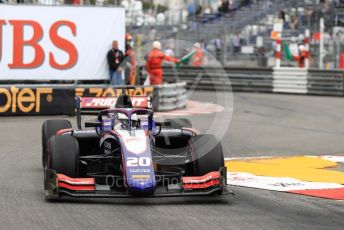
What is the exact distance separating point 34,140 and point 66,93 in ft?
15.5

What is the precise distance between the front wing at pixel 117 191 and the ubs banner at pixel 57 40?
1214 centimetres

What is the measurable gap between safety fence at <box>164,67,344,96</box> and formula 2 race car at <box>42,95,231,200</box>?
1571cm

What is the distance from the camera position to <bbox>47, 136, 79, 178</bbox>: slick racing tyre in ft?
27.5

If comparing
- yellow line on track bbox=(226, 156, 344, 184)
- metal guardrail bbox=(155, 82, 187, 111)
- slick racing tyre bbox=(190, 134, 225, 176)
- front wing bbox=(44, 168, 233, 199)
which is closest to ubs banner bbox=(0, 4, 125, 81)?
metal guardrail bbox=(155, 82, 187, 111)

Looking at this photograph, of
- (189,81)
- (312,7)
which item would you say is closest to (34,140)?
(189,81)

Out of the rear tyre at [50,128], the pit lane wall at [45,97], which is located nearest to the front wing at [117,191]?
the rear tyre at [50,128]

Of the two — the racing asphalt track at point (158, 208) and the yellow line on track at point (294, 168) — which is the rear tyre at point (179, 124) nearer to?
the yellow line on track at point (294, 168)

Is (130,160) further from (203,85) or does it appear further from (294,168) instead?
(203,85)

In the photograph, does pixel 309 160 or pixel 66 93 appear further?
pixel 66 93

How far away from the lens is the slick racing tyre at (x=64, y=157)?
27.5 ft

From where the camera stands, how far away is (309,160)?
1209 cm

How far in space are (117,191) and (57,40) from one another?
1269 centimetres

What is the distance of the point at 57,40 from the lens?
66.9 ft

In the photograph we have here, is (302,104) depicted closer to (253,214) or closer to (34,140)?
(34,140)
